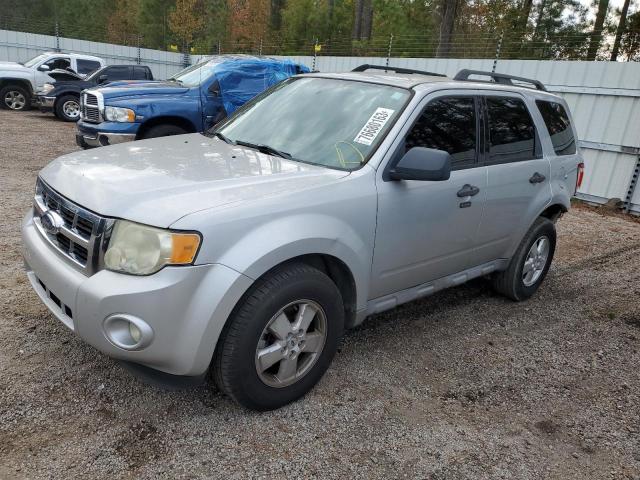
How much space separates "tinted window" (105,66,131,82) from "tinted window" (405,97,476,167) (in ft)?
43.0

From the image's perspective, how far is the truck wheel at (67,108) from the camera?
14.4m

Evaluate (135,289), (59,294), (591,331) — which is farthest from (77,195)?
(591,331)

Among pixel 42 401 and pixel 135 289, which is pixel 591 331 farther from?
pixel 42 401

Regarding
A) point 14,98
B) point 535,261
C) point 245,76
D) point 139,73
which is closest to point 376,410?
point 535,261

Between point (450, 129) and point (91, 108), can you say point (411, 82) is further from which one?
point (91, 108)

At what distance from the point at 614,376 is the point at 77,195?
365cm

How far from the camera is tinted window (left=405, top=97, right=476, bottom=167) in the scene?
339 centimetres

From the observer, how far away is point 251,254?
2.48 metres

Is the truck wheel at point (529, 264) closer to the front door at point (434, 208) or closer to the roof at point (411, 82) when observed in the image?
the front door at point (434, 208)

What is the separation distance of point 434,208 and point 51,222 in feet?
7.39

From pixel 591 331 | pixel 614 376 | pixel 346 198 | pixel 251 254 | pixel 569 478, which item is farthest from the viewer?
pixel 591 331

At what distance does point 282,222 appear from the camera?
8.59 feet

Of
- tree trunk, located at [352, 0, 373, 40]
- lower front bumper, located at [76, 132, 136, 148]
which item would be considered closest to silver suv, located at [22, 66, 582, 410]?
lower front bumper, located at [76, 132, 136, 148]

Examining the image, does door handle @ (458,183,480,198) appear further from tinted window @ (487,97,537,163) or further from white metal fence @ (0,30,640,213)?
white metal fence @ (0,30,640,213)
